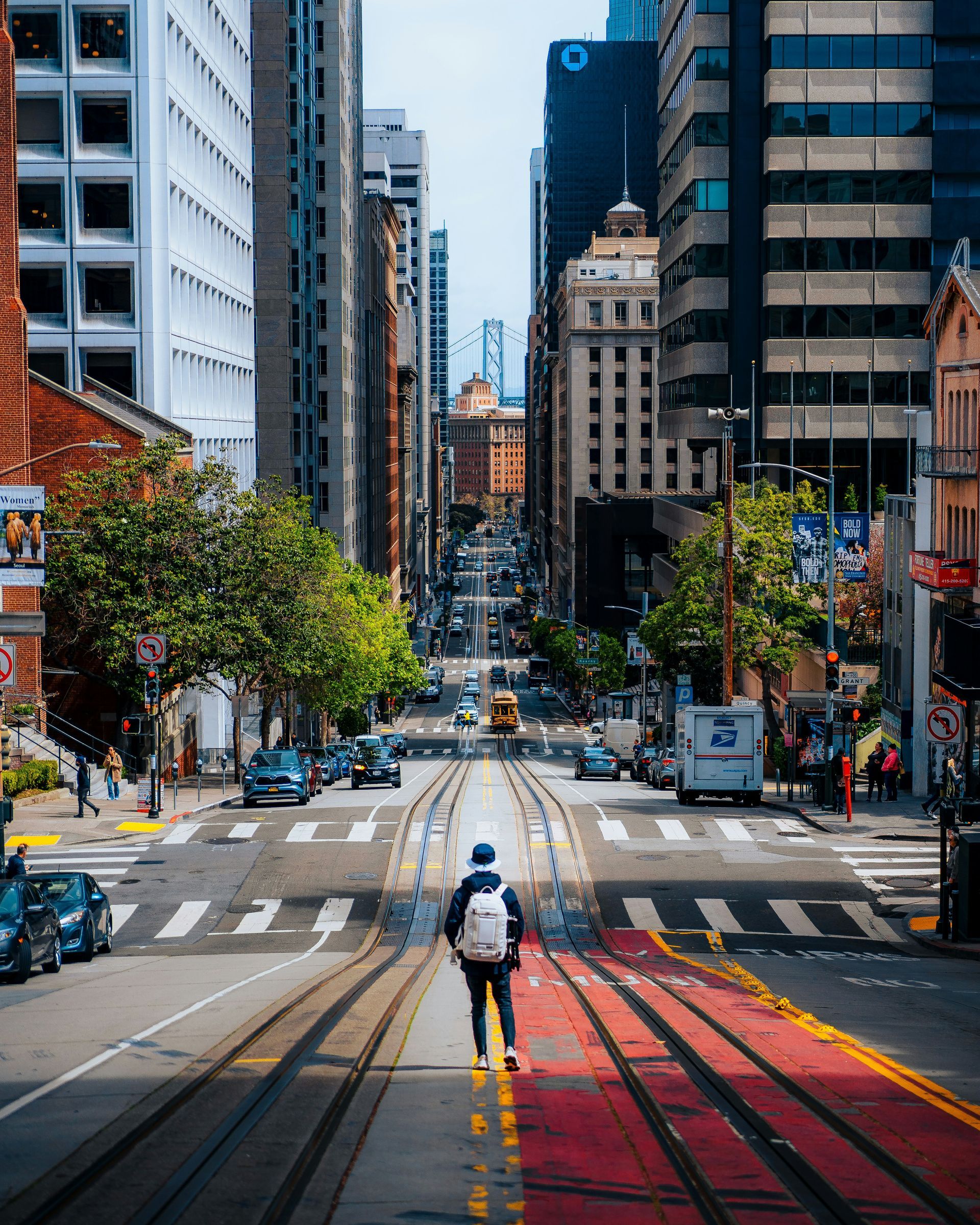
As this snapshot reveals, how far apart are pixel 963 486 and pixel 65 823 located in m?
25.3

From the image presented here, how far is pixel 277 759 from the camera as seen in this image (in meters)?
43.4

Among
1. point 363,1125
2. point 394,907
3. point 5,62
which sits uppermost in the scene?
point 5,62

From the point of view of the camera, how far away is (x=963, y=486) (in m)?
40.4

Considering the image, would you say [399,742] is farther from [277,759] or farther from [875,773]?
[875,773]

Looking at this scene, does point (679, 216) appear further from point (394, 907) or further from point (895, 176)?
point (394, 907)

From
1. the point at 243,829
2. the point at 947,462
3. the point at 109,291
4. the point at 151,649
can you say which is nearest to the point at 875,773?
the point at 947,462

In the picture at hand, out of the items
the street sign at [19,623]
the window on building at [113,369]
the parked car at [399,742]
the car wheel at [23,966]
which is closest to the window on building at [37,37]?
the window on building at [113,369]

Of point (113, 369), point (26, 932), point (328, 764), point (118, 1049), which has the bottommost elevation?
point (328, 764)

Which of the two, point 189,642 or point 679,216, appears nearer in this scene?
point 189,642

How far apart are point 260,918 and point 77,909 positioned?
4825 millimetres

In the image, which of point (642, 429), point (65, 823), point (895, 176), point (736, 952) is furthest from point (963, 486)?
point (642, 429)

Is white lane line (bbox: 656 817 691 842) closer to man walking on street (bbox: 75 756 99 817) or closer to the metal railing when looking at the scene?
the metal railing

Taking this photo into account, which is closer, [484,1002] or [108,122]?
[484,1002]

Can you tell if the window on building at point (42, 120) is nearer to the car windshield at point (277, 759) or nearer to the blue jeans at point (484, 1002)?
the car windshield at point (277, 759)
